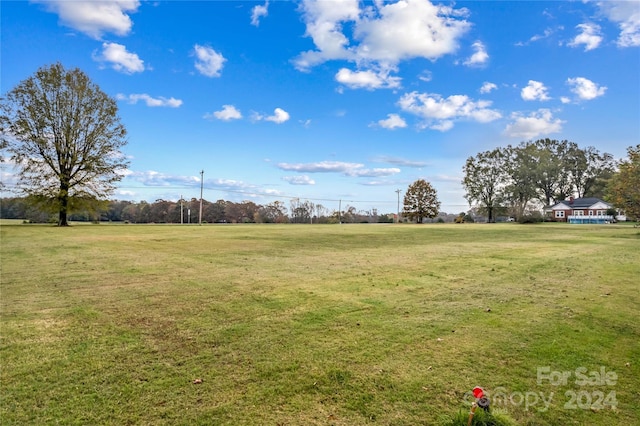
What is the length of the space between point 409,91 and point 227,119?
18.0 meters

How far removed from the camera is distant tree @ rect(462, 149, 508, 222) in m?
61.7

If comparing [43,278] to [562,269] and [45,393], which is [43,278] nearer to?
[45,393]

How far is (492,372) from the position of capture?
3.08 metres

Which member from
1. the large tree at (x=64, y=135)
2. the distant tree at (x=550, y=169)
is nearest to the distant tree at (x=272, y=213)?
the large tree at (x=64, y=135)

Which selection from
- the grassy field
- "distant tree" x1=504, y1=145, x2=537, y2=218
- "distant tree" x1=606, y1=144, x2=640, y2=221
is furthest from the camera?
"distant tree" x1=504, y1=145, x2=537, y2=218

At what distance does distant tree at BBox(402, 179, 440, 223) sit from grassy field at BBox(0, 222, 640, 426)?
60.8 meters

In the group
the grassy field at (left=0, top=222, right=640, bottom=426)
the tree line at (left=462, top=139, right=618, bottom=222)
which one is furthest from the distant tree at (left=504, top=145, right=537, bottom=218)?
the grassy field at (left=0, top=222, right=640, bottom=426)

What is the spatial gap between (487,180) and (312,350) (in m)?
67.1

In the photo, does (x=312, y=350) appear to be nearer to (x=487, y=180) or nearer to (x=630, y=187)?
(x=630, y=187)

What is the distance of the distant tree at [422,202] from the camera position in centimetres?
6600

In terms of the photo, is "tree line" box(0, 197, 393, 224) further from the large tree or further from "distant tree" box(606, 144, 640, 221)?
"distant tree" box(606, 144, 640, 221)

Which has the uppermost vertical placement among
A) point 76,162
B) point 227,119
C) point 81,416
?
point 227,119

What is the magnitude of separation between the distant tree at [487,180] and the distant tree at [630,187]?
1496 inches

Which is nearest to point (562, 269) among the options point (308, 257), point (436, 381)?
point (308, 257)
